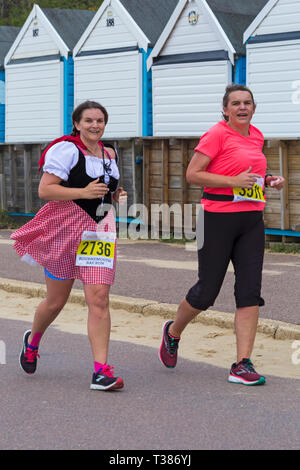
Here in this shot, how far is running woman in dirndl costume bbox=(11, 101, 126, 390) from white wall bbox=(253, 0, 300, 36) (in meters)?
10.2

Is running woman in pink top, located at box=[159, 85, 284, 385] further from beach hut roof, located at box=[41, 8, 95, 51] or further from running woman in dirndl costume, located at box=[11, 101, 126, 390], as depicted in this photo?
beach hut roof, located at box=[41, 8, 95, 51]

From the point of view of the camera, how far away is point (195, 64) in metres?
17.2

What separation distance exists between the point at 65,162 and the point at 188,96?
38.2 feet

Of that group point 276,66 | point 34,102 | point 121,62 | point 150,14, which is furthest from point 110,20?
point 276,66

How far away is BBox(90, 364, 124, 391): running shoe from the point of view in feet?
19.3

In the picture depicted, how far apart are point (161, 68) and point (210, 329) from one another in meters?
10.4

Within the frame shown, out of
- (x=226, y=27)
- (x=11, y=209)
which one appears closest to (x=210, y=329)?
(x=226, y=27)

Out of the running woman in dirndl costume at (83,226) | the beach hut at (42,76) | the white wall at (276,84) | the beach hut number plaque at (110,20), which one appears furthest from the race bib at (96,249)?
the beach hut at (42,76)

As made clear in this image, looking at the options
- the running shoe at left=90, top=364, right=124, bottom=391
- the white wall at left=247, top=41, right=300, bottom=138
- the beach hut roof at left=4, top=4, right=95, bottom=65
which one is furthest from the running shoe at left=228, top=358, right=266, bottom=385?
the beach hut roof at left=4, top=4, right=95, bottom=65

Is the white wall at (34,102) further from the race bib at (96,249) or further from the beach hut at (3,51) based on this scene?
the race bib at (96,249)

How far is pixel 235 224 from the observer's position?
20.3 feet

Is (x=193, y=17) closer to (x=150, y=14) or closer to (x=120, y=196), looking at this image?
(x=150, y=14)

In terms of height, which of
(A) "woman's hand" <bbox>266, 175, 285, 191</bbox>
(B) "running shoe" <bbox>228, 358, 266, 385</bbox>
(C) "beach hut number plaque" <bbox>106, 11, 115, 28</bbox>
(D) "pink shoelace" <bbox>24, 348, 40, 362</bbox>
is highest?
(C) "beach hut number plaque" <bbox>106, 11, 115, 28</bbox>

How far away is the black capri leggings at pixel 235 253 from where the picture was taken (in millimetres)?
6184
